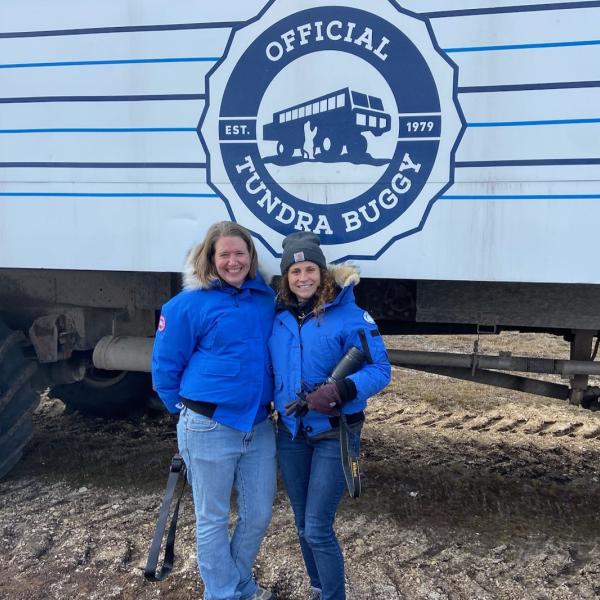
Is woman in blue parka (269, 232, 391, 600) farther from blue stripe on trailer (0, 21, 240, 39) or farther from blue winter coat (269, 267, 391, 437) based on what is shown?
blue stripe on trailer (0, 21, 240, 39)

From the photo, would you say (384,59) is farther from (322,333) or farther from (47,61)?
(47,61)

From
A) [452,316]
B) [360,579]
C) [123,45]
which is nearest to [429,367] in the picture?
[452,316]

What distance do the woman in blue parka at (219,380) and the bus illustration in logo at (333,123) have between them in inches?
14.6

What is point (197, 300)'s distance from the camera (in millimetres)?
2055

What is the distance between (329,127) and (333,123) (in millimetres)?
21

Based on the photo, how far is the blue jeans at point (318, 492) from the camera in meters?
2.04

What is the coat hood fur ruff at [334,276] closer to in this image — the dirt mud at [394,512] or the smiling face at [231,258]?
the smiling face at [231,258]

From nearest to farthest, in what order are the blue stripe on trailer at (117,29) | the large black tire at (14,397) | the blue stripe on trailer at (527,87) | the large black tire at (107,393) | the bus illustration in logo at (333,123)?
the blue stripe on trailer at (527,87) < the bus illustration in logo at (333,123) < the blue stripe on trailer at (117,29) < the large black tire at (14,397) < the large black tire at (107,393)

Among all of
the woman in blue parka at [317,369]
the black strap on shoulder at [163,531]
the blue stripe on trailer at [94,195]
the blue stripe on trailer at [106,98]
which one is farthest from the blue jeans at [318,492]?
the blue stripe on trailer at [106,98]

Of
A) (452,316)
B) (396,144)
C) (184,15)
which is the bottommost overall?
(452,316)

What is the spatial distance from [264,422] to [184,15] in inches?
61.6

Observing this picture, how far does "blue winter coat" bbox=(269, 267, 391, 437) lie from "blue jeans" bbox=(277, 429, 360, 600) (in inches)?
3.2

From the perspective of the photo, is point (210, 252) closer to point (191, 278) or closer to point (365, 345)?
point (191, 278)

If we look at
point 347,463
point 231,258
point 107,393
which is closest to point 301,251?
point 231,258
